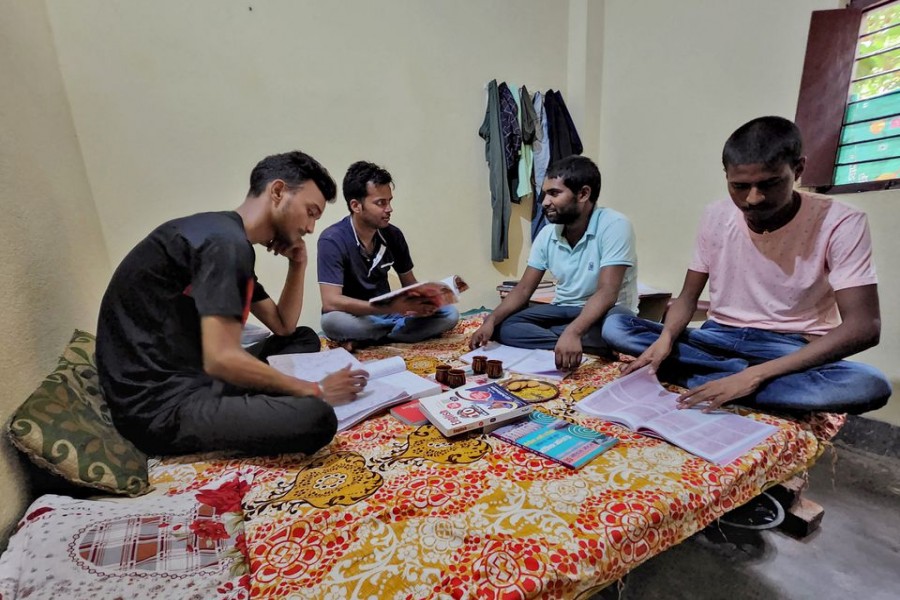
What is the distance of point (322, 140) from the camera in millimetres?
2023

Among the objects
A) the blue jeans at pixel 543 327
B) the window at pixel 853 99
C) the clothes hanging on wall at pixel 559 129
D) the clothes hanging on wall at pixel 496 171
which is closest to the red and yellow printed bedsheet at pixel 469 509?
the blue jeans at pixel 543 327

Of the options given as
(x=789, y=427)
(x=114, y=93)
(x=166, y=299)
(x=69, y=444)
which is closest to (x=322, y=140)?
(x=114, y=93)

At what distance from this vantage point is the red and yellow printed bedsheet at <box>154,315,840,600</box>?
0.56m

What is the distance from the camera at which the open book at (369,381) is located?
993mm

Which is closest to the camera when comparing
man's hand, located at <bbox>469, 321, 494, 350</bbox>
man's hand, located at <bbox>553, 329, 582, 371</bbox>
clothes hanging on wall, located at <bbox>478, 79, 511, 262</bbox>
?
man's hand, located at <bbox>553, 329, 582, 371</bbox>

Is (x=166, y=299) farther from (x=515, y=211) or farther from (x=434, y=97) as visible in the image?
(x=515, y=211)

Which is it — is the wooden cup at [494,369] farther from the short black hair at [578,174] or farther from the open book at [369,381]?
the short black hair at [578,174]

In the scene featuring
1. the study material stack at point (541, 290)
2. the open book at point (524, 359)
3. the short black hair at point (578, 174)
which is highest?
the short black hair at point (578, 174)

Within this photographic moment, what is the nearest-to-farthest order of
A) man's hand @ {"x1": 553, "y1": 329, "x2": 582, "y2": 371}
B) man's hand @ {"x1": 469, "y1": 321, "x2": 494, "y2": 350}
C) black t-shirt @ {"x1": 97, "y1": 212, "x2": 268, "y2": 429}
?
1. black t-shirt @ {"x1": 97, "y1": 212, "x2": 268, "y2": 429}
2. man's hand @ {"x1": 553, "y1": 329, "x2": 582, "y2": 371}
3. man's hand @ {"x1": 469, "y1": 321, "x2": 494, "y2": 350}

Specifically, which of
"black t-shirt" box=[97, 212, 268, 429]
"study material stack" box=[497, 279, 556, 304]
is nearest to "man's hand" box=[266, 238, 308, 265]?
"black t-shirt" box=[97, 212, 268, 429]

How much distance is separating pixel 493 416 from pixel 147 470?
73cm

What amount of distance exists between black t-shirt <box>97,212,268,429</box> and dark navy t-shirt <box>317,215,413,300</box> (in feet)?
2.83

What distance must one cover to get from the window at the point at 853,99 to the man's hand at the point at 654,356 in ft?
3.71

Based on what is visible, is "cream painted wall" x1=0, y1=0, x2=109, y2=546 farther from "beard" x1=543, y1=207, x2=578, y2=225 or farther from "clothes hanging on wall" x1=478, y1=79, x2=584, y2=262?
"clothes hanging on wall" x1=478, y1=79, x2=584, y2=262
